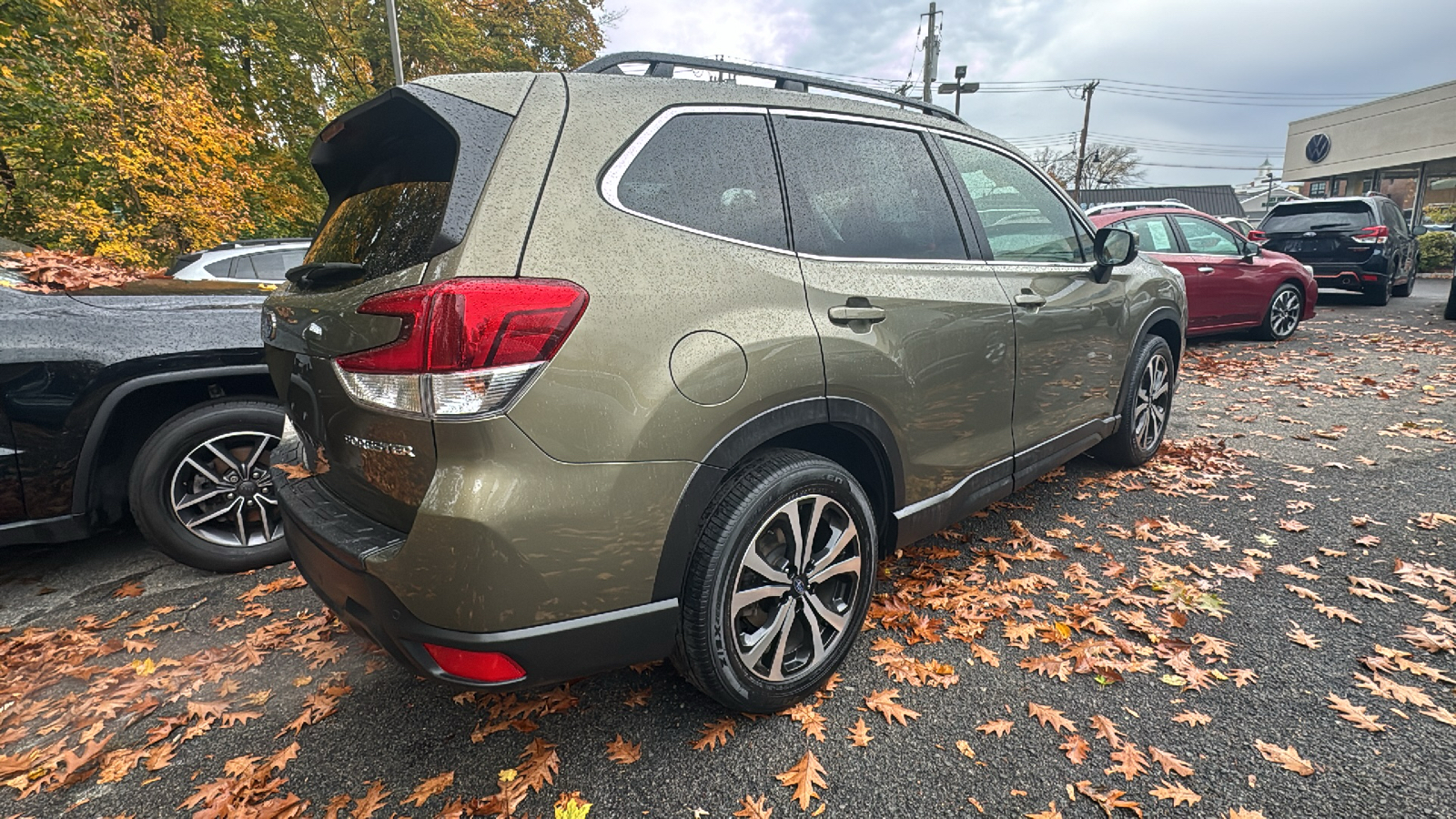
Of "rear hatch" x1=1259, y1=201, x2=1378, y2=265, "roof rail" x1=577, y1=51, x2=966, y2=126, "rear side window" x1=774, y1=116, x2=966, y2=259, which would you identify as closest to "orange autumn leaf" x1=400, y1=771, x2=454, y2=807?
"rear side window" x1=774, y1=116, x2=966, y2=259

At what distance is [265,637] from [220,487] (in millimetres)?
854

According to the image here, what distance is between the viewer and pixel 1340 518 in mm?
3498

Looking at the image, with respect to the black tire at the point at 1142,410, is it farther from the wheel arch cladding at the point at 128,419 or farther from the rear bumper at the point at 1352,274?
the rear bumper at the point at 1352,274

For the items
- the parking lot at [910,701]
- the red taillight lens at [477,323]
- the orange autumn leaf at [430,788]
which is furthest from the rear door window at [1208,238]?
the orange autumn leaf at [430,788]

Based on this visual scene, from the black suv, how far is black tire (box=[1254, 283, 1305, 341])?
2.36 meters

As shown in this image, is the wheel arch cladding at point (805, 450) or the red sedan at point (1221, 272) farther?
the red sedan at point (1221, 272)

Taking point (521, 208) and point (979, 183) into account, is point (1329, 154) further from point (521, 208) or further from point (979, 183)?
point (521, 208)

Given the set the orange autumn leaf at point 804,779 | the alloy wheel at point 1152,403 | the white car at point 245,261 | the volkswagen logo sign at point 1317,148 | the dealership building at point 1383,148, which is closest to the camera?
the orange autumn leaf at point 804,779

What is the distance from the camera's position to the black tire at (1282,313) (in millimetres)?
8781

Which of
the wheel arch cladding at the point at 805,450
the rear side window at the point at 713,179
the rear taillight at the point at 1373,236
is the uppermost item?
the rear side window at the point at 713,179

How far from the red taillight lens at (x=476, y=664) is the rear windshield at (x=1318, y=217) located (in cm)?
1399

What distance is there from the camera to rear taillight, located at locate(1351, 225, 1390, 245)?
1056cm

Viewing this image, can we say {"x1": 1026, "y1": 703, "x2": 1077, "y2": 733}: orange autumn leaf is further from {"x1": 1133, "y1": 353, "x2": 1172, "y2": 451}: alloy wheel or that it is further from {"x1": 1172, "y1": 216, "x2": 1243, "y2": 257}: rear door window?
{"x1": 1172, "y1": 216, "x2": 1243, "y2": 257}: rear door window

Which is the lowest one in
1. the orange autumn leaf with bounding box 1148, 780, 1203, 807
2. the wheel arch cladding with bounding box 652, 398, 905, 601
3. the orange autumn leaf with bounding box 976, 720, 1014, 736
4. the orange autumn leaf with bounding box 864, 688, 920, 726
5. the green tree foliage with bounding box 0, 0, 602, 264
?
the orange autumn leaf with bounding box 1148, 780, 1203, 807
